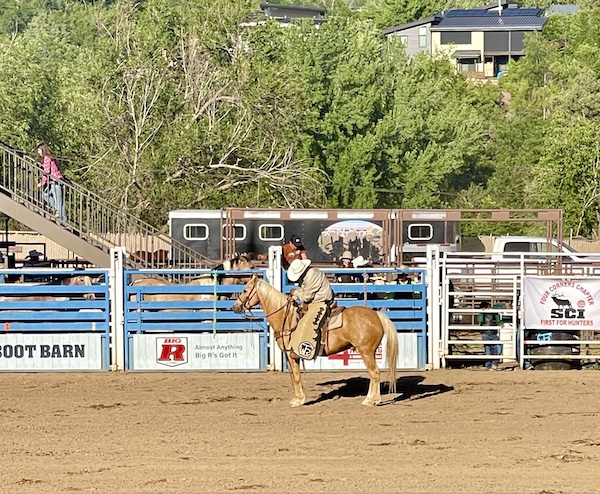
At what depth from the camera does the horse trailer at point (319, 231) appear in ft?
102

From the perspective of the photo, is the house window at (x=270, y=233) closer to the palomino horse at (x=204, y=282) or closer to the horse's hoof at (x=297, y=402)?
the palomino horse at (x=204, y=282)

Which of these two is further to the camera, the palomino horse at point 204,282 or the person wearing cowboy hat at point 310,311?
the palomino horse at point 204,282

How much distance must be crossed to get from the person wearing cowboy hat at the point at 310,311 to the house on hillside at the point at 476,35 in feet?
309

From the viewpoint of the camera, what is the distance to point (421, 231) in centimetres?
3241

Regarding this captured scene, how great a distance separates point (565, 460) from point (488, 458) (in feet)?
2.31

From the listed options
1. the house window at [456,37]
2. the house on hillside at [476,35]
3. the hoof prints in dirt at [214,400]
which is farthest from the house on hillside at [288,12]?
the hoof prints in dirt at [214,400]

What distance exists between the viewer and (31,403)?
15.0 metres

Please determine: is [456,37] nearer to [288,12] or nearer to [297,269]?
[288,12]

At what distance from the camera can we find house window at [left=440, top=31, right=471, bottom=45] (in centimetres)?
10750

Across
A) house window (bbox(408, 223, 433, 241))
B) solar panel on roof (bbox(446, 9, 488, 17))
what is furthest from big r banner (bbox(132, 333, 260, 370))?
solar panel on roof (bbox(446, 9, 488, 17))

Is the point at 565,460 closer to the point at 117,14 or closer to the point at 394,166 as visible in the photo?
the point at 117,14

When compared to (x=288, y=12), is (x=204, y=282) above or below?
below

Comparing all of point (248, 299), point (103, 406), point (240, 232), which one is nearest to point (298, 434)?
point (248, 299)

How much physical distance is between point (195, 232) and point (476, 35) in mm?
79877
